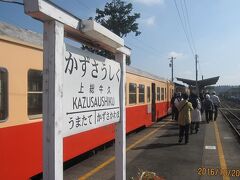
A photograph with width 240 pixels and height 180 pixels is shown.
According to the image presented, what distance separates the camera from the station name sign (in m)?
3.89

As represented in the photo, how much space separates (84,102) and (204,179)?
14.7 feet

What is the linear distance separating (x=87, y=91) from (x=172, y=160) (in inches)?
237

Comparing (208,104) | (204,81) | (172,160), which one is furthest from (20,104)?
(204,81)

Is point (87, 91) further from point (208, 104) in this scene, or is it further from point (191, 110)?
point (208, 104)

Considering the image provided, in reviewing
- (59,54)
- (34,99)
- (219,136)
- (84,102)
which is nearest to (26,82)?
(34,99)

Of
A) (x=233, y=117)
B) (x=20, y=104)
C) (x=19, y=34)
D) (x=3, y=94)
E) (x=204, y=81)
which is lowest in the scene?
(x=233, y=117)

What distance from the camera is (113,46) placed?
5.13 m

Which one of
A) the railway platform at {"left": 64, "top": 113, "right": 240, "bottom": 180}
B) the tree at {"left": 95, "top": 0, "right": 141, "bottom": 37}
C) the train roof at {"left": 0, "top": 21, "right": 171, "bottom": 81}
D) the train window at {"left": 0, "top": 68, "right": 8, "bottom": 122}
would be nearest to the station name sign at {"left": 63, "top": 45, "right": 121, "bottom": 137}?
the train window at {"left": 0, "top": 68, "right": 8, "bottom": 122}

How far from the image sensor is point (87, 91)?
169 inches

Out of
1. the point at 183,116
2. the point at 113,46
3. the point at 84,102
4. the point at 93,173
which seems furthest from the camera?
the point at 183,116

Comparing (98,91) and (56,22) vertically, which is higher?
(56,22)

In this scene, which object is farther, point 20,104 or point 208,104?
point 208,104

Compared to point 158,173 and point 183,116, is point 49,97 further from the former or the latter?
point 183,116
